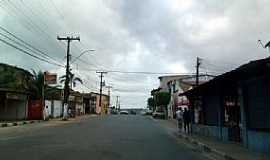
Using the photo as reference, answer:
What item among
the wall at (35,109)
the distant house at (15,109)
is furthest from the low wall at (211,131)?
the wall at (35,109)

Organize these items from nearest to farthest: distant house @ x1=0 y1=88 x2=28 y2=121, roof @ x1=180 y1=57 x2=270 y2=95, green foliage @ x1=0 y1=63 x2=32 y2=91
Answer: roof @ x1=180 y1=57 x2=270 y2=95, distant house @ x1=0 y1=88 x2=28 y2=121, green foliage @ x1=0 y1=63 x2=32 y2=91

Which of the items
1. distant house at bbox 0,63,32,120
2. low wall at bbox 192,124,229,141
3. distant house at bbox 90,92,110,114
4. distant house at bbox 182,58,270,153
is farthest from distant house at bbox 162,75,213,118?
distant house at bbox 90,92,110,114

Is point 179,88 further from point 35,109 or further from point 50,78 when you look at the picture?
point 35,109

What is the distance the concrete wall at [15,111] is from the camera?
49781 mm

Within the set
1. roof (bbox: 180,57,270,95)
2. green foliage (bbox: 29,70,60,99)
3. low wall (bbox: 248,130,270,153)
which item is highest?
green foliage (bbox: 29,70,60,99)

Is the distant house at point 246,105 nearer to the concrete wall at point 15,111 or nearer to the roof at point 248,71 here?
the roof at point 248,71

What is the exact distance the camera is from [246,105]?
17359 mm

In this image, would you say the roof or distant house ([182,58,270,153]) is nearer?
the roof

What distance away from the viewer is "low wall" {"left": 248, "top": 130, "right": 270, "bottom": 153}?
1489cm

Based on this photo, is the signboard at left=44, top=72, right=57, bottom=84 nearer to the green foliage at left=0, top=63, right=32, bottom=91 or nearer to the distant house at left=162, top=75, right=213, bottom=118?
the green foliage at left=0, top=63, right=32, bottom=91

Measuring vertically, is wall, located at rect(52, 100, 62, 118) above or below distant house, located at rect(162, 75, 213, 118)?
below

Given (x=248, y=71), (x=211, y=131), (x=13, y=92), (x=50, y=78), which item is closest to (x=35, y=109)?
(x=50, y=78)

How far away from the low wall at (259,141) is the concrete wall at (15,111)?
3774 cm

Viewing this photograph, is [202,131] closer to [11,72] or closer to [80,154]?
[80,154]
